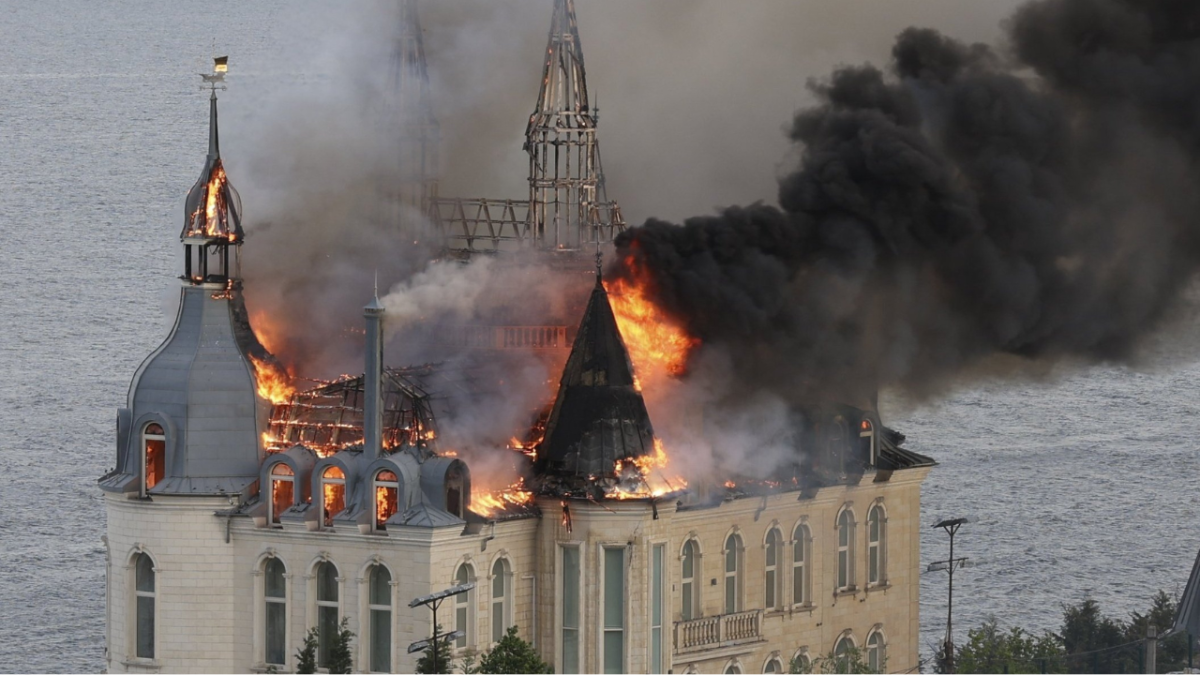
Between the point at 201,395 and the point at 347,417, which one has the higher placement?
the point at 201,395

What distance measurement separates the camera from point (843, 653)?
126688 mm

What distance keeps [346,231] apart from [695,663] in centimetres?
2450

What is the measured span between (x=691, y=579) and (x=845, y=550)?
10376mm

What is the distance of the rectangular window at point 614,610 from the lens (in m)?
112

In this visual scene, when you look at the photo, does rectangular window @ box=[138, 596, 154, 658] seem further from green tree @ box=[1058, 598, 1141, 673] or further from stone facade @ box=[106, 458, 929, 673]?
green tree @ box=[1058, 598, 1141, 673]

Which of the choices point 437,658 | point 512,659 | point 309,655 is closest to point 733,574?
point 512,659

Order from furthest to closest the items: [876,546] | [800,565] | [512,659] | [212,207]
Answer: [876,546]
[800,565]
[212,207]
[512,659]

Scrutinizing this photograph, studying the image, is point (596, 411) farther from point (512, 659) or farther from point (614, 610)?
point (512, 659)

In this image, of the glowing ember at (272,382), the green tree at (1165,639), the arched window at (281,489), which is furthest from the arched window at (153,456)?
the green tree at (1165,639)

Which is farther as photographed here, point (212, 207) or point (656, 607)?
point (212, 207)

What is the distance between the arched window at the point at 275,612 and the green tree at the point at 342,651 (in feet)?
9.99

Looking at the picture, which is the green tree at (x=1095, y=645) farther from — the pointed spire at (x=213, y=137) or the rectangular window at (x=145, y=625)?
the pointed spire at (x=213, y=137)

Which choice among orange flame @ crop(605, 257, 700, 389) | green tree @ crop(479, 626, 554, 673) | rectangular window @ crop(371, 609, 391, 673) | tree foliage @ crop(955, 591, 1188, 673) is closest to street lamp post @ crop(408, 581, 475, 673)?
green tree @ crop(479, 626, 554, 673)

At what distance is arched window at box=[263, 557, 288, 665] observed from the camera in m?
113
